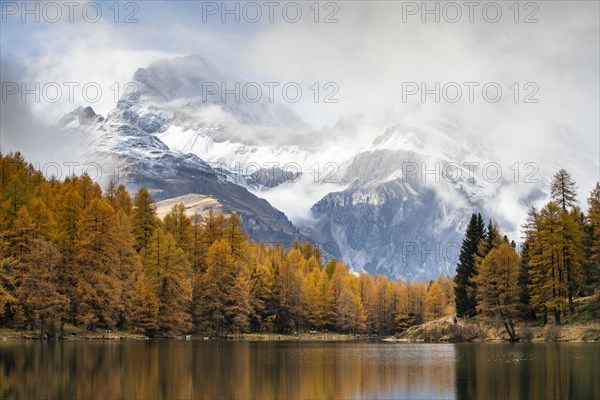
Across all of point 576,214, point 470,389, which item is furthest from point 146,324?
point 470,389

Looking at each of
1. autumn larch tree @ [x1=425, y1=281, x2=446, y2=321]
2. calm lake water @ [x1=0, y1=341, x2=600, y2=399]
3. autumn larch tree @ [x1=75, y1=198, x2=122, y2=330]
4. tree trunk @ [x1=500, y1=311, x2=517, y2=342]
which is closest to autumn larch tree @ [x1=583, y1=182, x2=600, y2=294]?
tree trunk @ [x1=500, y1=311, x2=517, y2=342]

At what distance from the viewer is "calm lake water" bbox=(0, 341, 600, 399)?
4294cm

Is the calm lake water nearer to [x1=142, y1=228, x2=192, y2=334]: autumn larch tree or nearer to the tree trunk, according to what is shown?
the tree trunk

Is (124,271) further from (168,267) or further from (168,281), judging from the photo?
(168,281)

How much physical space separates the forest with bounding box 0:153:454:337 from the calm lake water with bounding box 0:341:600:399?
2021 centimetres

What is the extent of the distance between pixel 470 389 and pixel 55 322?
64.8 meters

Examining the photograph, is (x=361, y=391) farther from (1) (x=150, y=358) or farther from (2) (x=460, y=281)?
(2) (x=460, y=281)

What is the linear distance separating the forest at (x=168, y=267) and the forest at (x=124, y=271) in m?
0.20

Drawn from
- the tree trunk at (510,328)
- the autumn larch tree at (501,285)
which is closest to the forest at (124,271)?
the autumn larch tree at (501,285)

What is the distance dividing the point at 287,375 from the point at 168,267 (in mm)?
66263

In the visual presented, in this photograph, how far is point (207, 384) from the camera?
155 feet

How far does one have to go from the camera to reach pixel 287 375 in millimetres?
53750

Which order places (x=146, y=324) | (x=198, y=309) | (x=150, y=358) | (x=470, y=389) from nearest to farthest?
(x=470, y=389), (x=150, y=358), (x=146, y=324), (x=198, y=309)

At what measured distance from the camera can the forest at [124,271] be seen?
93562 millimetres
